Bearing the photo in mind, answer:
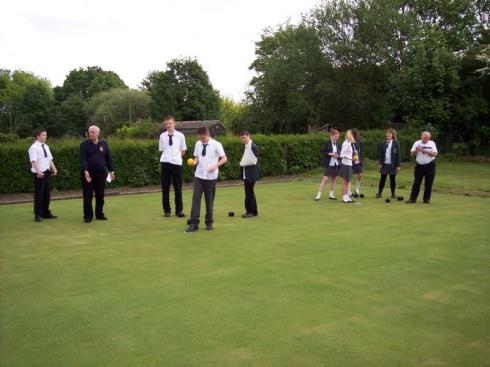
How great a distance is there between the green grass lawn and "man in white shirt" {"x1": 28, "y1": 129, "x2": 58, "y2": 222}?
613 mm

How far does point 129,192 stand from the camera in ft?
51.9

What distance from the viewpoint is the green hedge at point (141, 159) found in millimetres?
15039

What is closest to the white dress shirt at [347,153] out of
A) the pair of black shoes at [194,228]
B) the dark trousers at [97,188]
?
the pair of black shoes at [194,228]

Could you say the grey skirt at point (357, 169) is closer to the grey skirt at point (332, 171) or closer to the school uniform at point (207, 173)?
the grey skirt at point (332, 171)

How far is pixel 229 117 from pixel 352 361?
2555 inches

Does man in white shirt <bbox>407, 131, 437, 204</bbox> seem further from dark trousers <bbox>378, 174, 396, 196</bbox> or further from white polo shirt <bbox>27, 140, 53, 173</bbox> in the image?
white polo shirt <bbox>27, 140, 53, 173</bbox>

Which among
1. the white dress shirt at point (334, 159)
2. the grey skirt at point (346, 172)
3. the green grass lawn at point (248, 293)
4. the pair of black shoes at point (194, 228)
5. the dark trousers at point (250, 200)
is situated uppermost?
the white dress shirt at point (334, 159)

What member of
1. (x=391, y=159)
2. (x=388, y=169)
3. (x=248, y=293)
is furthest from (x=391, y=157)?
(x=248, y=293)

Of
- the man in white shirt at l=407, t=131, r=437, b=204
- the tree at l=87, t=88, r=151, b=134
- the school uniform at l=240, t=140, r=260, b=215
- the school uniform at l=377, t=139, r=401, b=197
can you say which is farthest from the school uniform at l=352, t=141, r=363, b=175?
the tree at l=87, t=88, r=151, b=134

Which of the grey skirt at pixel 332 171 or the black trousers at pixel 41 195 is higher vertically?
the grey skirt at pixel 332 171

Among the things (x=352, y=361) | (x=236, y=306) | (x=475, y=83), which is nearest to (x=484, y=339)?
(x=352, y=361)

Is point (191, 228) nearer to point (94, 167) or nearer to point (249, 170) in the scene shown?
point (249, 170)

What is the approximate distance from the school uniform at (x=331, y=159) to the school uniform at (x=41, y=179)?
6.93 m

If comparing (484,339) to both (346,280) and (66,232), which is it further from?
(66,232)
